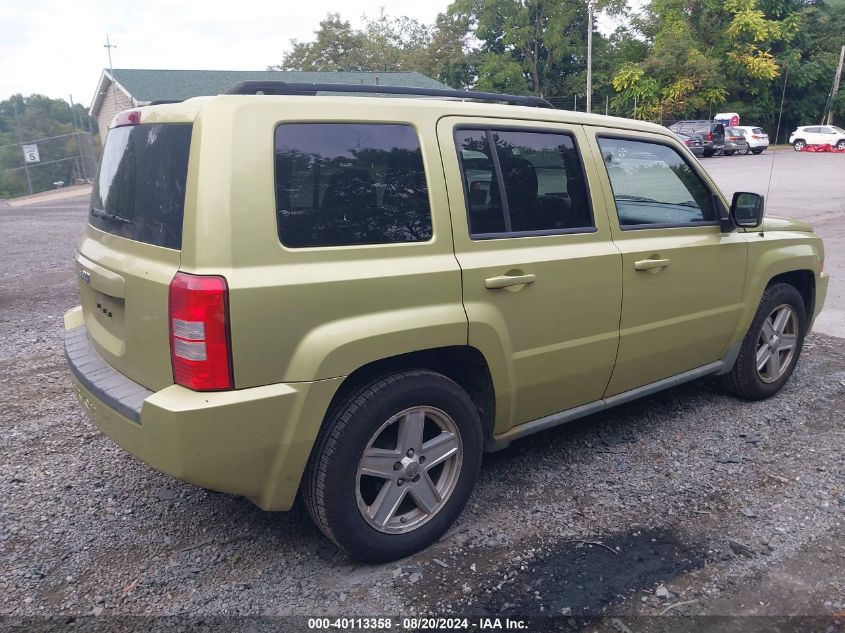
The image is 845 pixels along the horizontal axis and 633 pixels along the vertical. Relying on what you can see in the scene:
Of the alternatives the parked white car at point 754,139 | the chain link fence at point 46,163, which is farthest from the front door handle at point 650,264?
the parked white car at point 754,139

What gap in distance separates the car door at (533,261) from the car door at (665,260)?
15 cm

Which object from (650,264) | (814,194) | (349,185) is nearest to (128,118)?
(349,185)

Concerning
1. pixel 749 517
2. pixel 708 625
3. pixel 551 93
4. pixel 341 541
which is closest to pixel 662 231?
pixel 749 517

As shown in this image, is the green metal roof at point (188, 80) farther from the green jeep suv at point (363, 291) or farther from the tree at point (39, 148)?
the green jeep suv at point (363, 291)

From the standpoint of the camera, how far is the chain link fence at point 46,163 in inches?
1148

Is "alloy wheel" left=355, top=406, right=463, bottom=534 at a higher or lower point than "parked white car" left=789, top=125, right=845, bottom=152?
lower

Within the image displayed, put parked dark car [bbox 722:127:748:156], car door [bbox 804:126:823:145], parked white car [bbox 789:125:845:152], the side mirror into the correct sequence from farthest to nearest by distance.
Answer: car door [bbox 804:126:823:145]
parked white car [bbox 789:125:845:152]
parked dark car [bbox 722:127:748:156]
the side mirror

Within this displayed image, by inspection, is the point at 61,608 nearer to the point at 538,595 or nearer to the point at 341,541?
the point at 341,541

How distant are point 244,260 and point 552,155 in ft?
5.59

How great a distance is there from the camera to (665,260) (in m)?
3.74

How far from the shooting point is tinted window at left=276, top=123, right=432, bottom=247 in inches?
102

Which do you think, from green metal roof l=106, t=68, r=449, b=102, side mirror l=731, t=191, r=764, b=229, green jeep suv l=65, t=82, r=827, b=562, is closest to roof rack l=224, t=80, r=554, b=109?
green jeep suv l=65, t=82, r=827, b=562

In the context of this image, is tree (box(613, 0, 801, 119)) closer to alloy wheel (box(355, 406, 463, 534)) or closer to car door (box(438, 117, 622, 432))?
car door (box(438, 117, 622, 432))

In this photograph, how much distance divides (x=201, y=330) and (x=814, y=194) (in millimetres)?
18933
